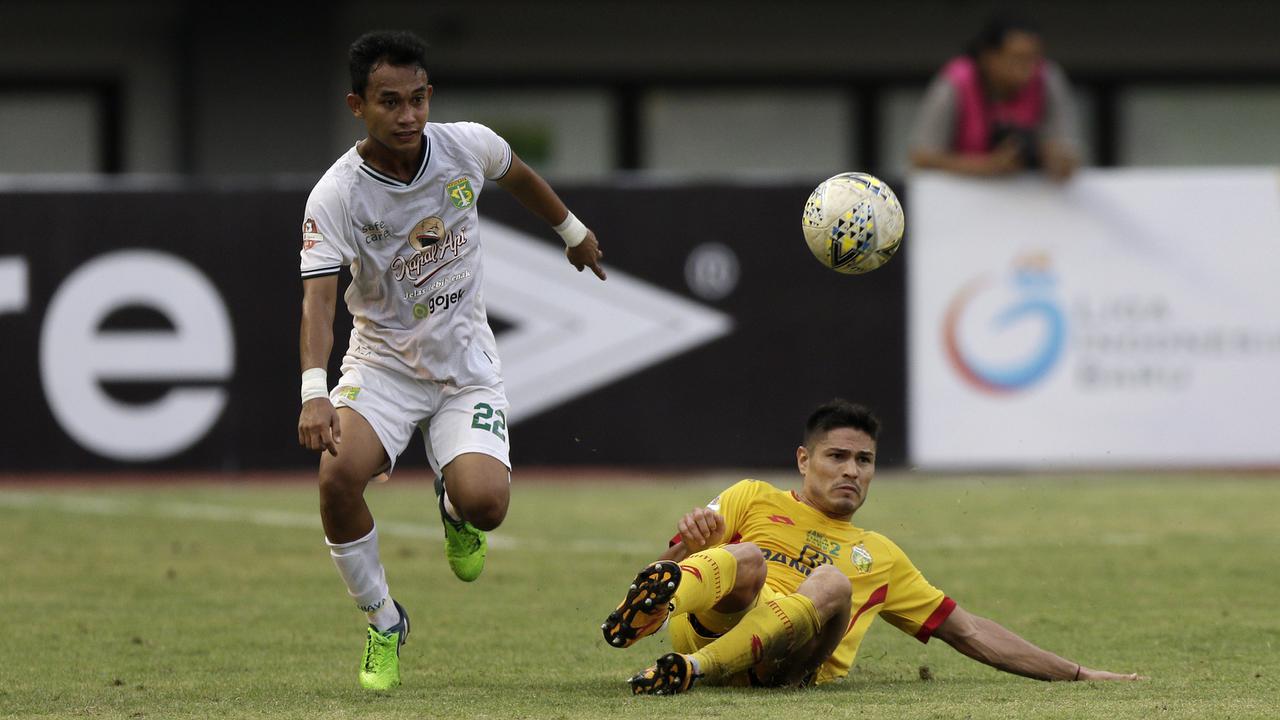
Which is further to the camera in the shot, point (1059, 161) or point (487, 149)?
point (1059, 161)

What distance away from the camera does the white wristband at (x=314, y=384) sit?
650cm

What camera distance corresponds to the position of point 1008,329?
1350cm

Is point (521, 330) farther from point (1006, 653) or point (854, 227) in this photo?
point (1006, 653)

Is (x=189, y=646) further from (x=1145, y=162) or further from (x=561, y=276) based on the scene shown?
(x=1145, y=162)

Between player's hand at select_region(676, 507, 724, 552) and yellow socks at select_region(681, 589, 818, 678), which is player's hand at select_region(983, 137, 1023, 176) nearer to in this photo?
player's hand at select_region(676, 507, 724, 552)

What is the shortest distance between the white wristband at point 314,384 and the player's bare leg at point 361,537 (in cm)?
38

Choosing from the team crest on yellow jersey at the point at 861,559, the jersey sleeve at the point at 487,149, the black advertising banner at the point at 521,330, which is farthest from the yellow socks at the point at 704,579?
the black advertising banner at the point at 521,330

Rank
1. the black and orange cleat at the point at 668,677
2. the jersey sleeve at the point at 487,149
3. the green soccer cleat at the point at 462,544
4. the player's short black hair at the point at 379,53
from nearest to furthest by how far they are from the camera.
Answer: the black and orange cleat at the point at 668,677, the player's short black hair at the point at 379,53, the jersey sleeve at the point at 487,149, the green soccer cleat at the point at 462,544

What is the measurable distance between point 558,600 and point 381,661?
96.7 inches

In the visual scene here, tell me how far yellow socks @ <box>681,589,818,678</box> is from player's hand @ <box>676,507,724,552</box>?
29cm

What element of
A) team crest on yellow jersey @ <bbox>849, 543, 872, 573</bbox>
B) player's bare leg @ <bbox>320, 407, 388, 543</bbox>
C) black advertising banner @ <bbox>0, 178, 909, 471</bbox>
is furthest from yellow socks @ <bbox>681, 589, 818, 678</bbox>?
black advertising banner @ <bbox>0, 178, 909, 471</bbox>

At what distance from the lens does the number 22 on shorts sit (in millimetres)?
7387

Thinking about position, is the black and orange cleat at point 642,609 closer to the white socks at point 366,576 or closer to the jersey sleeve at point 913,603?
the jersey sleeve at point 913,603

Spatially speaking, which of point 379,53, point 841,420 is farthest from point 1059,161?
point 379,53
